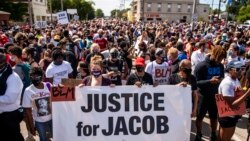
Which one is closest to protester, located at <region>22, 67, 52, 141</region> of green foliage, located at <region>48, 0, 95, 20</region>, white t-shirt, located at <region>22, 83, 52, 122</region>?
white t-shirt, located at <region>22, 83, 52, 122</region>

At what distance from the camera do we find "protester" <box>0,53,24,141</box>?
187 inches

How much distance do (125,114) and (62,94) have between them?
1.03 meters

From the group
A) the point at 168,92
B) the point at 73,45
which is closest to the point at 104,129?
the point at 168,92

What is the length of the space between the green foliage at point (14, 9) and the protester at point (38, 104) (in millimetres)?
52403

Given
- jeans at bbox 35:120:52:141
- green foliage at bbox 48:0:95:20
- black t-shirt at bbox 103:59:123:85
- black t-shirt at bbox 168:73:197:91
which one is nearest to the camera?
jeans at bbox 35:120:52:141

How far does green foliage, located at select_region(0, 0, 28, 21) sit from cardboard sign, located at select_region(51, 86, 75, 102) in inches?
2066

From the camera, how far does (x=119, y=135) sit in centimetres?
558

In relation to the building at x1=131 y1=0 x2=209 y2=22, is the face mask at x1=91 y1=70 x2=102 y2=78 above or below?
below

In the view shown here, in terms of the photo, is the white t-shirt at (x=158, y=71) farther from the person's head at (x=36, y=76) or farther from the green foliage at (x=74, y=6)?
the green foliage at (x=74, y=6)

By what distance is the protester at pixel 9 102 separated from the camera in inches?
187

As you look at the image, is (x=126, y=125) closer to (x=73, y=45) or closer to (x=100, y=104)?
(x=100, y=104)

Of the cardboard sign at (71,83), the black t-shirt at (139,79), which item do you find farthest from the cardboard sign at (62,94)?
the black t-shirt at (139,79)

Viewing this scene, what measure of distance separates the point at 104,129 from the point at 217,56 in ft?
7.78

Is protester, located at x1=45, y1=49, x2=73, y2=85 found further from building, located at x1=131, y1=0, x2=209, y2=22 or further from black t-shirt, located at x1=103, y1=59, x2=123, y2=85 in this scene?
building, located at x1=131, y1=0, x2=209, y2=22
